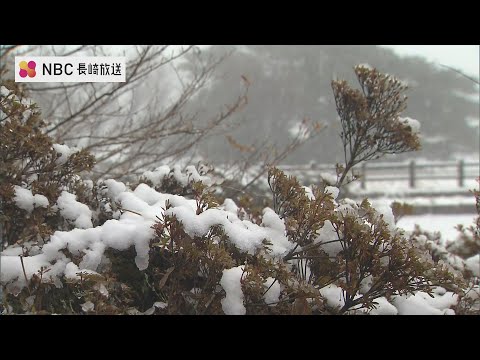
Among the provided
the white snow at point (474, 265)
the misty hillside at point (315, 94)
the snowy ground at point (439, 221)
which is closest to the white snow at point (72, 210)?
the white snow at point (474, 265)

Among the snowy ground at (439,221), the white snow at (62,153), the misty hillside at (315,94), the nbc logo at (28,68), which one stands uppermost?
the misty hillside at (315,94)

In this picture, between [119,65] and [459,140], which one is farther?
[459,140]

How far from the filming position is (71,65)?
83.0 inches

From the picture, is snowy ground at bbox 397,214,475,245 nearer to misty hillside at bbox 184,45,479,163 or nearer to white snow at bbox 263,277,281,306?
misty hillside at bbox 184,45,479,163

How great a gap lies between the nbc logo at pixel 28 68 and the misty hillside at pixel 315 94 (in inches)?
649

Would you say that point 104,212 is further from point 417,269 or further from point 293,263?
point 417,269

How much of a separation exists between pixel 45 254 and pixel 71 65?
85cm

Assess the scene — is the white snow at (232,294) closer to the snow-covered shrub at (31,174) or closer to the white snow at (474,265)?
the snow-covered shrub at (31,174)

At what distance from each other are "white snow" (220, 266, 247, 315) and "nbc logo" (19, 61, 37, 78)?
126cm

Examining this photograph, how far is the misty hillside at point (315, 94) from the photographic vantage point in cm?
1900

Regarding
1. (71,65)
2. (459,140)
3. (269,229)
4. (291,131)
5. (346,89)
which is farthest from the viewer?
(459,140)

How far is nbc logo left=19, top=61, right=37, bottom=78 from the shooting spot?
2.05 m

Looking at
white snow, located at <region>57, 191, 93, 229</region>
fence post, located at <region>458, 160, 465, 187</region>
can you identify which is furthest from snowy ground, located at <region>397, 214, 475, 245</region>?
white snow, located at <region>57, 191, 93, 229</region>
